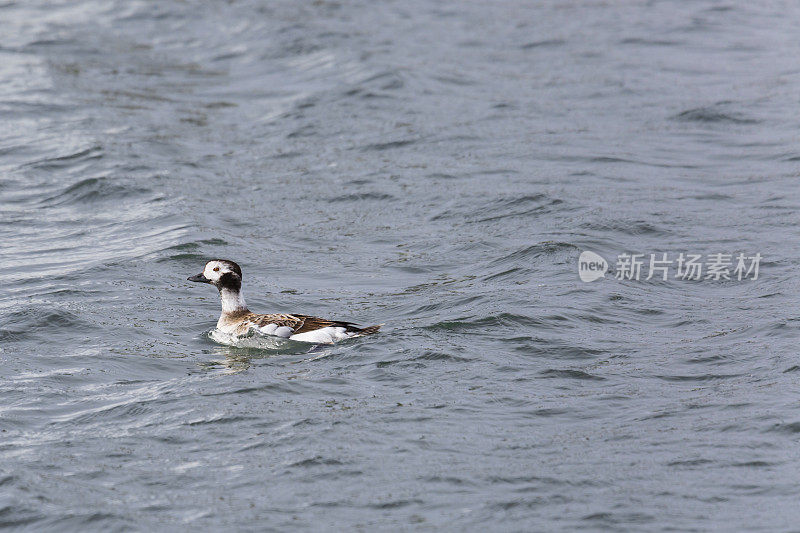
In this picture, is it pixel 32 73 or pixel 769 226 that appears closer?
pixel 769 226

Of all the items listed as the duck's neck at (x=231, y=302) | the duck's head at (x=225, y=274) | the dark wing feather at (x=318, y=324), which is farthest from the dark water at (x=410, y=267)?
the duck's head at (x=225, y=274)

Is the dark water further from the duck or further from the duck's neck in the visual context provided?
the duck's neck

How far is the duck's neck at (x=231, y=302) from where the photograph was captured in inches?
508

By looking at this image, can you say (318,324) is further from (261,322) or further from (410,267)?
(410,267)

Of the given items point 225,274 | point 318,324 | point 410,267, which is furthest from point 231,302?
point 410,267

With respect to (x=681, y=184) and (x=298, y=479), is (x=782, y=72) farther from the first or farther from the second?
(x=298, y=479)

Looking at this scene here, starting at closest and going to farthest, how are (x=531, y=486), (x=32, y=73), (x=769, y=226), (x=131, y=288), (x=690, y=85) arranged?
1. (x=531, y=486)
2. (x=131, y=288)
3. (x=769, y=226)
4. (x=690, y=85)
5. (x=32, y=73)

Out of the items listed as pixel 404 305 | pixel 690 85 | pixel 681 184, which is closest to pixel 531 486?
pixel 404 305

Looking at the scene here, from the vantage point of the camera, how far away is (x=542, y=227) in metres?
16.4

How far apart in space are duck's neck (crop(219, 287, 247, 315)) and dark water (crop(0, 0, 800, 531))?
2.25 ft

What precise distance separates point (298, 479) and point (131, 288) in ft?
20.4

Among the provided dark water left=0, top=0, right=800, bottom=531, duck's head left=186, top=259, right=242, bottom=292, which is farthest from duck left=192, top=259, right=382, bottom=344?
dark water left=0, top=0, right=800, bottom=531

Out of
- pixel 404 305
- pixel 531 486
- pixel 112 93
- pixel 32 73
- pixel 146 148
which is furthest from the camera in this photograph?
pixel 32 73

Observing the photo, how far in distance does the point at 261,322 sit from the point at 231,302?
735 millimetres
